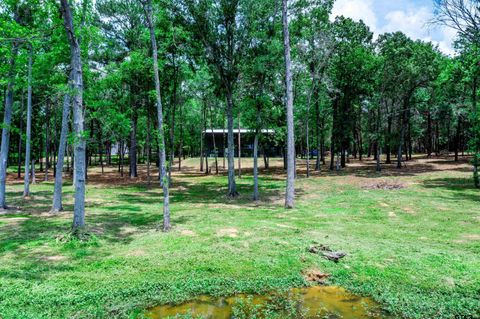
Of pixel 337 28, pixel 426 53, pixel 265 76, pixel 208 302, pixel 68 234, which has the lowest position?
pixel 208 302

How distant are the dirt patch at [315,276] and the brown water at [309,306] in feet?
1.33

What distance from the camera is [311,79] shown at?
2948 centimetres

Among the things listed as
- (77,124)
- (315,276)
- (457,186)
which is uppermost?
(77,124)

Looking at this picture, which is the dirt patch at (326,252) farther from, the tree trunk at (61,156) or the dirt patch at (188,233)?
the tree trunk at (61,156)

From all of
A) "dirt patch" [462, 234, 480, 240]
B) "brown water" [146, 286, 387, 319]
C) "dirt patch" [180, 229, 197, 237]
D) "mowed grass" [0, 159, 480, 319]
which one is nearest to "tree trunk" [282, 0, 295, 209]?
"mowed grass" [0, 159, 480, 319]

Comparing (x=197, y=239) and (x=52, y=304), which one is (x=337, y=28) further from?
(x=52, y=304)

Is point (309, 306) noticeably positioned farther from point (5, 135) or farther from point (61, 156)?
point (5, 135)

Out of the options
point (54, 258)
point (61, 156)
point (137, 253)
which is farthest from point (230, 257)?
point (61, 156)

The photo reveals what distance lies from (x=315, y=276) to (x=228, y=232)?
3.78 m

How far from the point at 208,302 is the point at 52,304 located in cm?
286

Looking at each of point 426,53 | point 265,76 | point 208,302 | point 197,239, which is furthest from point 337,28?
point 208,302

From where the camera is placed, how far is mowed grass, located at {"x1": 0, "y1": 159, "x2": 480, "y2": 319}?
642cm

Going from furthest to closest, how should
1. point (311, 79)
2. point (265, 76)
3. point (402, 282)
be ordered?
point (311, 79) → point (265, 76) → point (402, 282)

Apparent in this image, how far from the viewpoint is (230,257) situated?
8406mm
